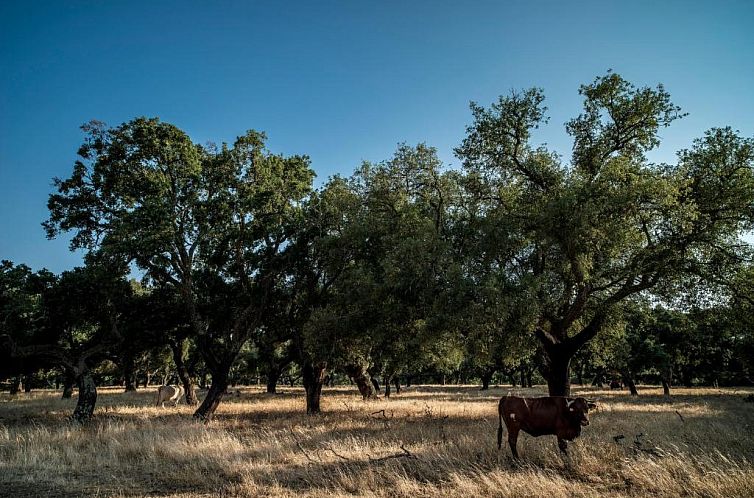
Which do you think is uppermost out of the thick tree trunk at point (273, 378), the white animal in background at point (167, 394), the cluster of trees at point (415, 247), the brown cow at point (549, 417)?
the cluster of trees at point (415, 247)

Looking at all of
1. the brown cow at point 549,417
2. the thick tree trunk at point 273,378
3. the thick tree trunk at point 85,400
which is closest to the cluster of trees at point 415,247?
the thick tree trunk at point 85,400

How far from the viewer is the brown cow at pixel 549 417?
9352 millimetres

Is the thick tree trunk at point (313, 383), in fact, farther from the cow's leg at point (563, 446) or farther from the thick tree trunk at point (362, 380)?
the cow's leg at point (563, 446)

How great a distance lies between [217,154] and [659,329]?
4945 centimetres

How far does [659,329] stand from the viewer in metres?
45.9

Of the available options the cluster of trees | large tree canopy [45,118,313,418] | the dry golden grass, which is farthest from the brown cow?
large tree canopy [45,118,313,418]

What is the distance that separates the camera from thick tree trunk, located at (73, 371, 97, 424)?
19.1 metres

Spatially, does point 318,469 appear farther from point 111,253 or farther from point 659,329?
point 659,329

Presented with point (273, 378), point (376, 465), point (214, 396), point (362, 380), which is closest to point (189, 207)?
point (214, 396)

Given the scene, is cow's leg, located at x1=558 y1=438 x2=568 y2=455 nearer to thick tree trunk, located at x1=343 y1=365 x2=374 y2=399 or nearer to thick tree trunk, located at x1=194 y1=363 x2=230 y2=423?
thick tree trunk, located at x1=194 y1=363 x2=230 y2=423

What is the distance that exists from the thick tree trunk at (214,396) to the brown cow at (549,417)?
51.4 feet

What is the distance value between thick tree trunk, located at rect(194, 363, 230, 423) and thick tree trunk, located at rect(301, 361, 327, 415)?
198 inches

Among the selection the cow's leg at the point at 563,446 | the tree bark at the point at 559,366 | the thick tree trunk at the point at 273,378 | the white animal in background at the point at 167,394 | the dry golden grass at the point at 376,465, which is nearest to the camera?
the dry golden grass at the point at 376,465

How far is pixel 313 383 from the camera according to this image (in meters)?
24.4
